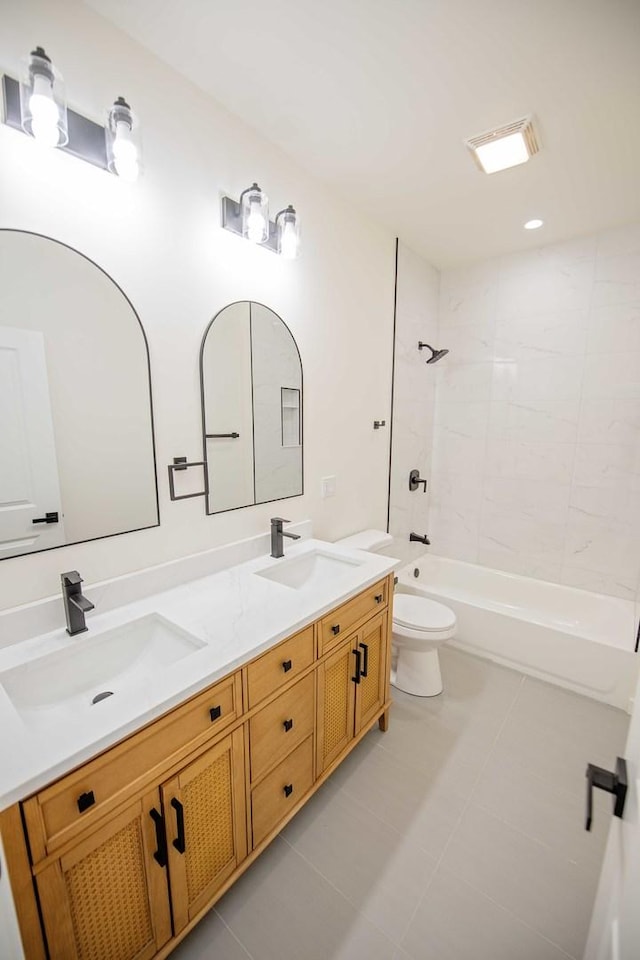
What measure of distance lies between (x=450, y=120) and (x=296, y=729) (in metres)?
2.34

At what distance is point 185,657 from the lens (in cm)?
108

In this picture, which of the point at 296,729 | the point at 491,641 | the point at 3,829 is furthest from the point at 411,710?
the point at 3,829

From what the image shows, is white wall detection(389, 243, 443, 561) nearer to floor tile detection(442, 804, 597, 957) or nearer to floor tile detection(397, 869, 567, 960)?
floor tile detection(442, 804, 597, 957)

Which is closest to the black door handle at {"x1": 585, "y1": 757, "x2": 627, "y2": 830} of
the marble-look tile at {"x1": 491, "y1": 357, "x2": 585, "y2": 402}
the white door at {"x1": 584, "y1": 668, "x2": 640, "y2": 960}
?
the white door at {"x1": 584, "y1": 668, "x2": 640, "y2": 960}

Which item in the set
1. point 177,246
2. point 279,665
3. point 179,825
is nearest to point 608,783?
point 279,665

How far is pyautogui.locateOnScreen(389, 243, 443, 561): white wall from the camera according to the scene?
2693 millimetres

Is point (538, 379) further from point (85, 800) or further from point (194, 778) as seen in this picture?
point (85, 800)

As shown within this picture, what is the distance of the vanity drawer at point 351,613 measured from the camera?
1.40m

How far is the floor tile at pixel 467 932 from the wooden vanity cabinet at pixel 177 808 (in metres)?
0.47

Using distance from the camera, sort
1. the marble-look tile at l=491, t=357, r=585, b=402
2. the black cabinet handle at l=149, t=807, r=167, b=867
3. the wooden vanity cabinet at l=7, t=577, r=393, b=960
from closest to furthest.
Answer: the wooden vanity cabinet at l=7, t=577, r=393, b=960, the black cabinet handle at l=149, t=807, r=167, b=867, the marble-look tile at l=491, t=357, r=585, b=402

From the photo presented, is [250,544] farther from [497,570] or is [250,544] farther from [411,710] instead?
[497,570]

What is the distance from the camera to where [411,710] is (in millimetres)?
2053

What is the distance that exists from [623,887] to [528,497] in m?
2.58

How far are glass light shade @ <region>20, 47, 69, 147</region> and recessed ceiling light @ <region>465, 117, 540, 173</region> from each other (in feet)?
4.93
